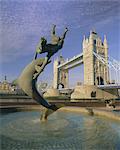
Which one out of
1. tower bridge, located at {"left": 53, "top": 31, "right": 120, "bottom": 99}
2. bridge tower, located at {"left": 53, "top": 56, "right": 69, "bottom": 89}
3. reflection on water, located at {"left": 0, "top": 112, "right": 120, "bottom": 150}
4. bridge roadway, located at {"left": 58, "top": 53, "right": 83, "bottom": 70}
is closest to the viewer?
reflection on water, located at {"left": 0, "top": 112, "right": 120, "bottom": 150}

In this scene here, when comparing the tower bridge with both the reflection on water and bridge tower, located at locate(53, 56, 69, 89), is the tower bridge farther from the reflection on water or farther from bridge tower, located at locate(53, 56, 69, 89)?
the reflection on water

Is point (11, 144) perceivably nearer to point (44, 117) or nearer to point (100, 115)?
point (44, 117)

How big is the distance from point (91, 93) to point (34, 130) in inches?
931

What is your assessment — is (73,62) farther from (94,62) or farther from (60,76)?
(94,62)

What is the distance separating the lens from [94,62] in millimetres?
43188

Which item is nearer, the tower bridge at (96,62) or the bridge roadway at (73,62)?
the tower bridge at (96,62)

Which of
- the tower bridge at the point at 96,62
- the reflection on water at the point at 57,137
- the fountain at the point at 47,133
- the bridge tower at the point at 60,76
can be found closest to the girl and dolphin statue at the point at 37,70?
the fountain at the point at 47,133

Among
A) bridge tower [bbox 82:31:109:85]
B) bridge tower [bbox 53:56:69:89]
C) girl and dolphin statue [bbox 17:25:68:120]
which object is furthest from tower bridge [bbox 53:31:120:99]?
girl and dolphin statue [bbox 17:25:68:120]

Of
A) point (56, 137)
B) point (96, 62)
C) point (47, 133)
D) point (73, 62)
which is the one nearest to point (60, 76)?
point (73, 62)

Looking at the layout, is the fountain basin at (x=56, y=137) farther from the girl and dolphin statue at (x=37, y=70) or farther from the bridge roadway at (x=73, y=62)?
the bridge roadway at (x=73, y=62)

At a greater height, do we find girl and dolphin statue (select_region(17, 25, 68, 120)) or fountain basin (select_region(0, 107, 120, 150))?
girl and dolphin statue (select_region(17, 25, 68, 120))

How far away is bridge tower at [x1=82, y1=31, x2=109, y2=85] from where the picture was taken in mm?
42594

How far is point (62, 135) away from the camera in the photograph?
478 centimetres

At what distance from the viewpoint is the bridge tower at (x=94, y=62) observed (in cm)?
4259
